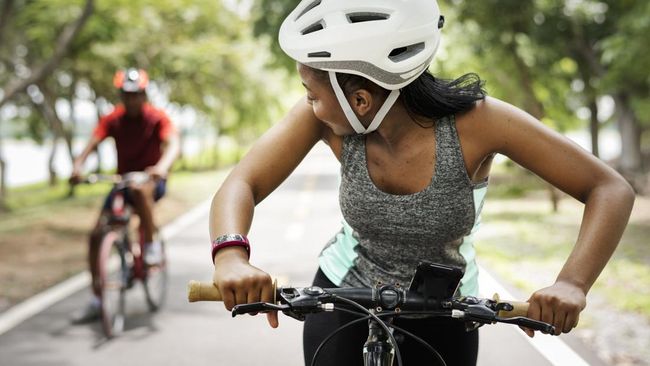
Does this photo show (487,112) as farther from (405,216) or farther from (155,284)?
(155,284)

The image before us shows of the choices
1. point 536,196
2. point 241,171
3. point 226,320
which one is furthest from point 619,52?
point 241,171

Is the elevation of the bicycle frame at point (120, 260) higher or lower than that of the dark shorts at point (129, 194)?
lower

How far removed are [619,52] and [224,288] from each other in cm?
1032

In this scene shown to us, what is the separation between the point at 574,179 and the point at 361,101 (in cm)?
60

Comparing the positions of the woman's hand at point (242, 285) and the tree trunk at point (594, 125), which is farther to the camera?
the tree trunk at point (594, 125)

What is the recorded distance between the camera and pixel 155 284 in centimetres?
726

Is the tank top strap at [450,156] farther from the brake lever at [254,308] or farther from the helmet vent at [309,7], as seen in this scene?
the brake lever at [254,308]

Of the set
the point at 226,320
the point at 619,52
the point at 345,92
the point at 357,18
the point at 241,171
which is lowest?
the point at 226,320

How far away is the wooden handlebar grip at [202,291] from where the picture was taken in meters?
1.91

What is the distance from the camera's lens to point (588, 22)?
18.7 m

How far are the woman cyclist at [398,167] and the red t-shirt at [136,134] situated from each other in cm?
454

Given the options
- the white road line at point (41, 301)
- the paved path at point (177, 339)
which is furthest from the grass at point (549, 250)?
the white road line at point (41, 301)

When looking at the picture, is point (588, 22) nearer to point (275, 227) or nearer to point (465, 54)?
point (465, 54)

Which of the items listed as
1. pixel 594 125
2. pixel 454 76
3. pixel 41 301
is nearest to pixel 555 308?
pixel 41 301
